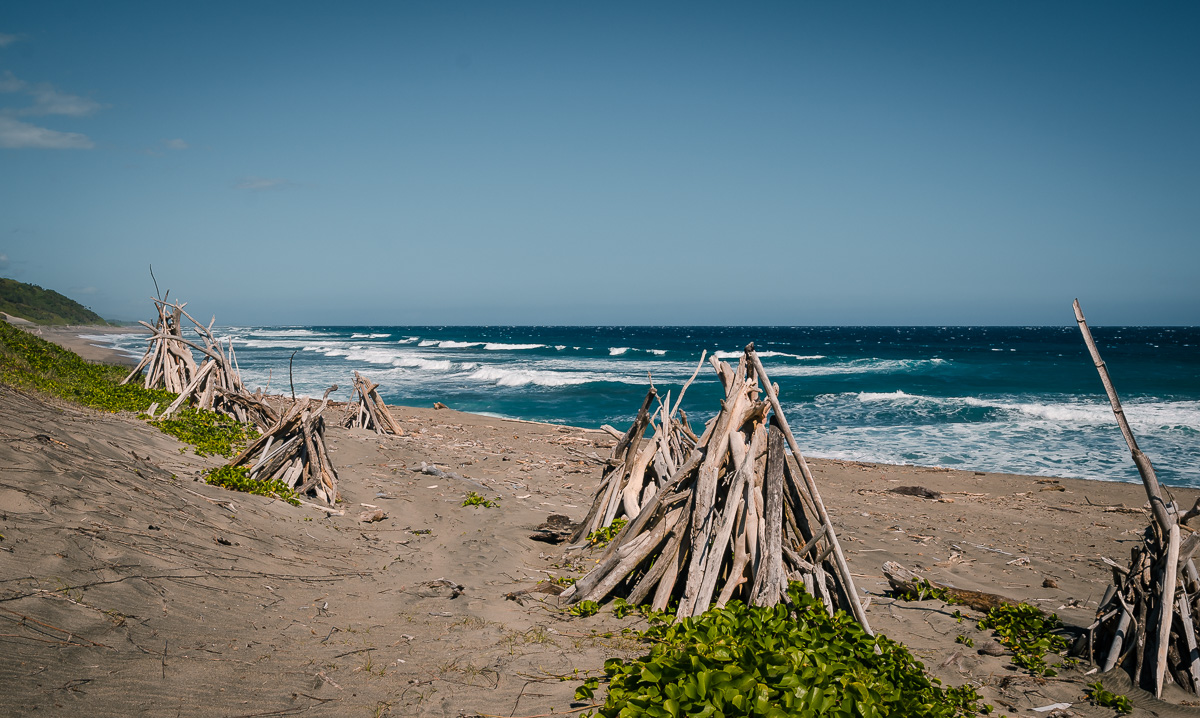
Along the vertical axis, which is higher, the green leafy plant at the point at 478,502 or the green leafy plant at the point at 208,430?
the green leafy plant at the point at 208,430

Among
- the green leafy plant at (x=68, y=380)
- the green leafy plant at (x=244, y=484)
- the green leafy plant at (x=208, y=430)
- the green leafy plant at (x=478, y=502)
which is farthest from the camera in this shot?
the green leafy plant at (x=68, y=380)

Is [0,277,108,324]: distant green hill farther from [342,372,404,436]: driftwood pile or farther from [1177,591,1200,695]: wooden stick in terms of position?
[1177,591,1200,695]: wooden stick

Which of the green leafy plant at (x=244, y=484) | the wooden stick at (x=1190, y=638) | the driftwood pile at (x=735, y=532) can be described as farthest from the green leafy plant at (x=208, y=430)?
the wooden stick at (x=1190, y=638)

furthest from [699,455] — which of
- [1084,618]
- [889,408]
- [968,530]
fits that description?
[889,408]

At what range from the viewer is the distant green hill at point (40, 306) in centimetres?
5250

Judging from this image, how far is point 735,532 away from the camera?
4512 mm

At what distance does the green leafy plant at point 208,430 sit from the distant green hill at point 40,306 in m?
53.3

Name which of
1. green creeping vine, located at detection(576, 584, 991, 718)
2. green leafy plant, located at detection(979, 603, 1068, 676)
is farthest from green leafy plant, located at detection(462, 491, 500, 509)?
green leafy plant, located at detection(979, 603, 1068, 676)

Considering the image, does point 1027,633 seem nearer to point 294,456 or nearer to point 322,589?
point 322,589

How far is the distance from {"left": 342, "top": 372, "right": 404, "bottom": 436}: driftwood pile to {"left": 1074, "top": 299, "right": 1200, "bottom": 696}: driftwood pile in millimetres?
12225

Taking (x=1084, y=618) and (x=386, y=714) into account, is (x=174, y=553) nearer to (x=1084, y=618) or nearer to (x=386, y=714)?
(x=386, y=714)

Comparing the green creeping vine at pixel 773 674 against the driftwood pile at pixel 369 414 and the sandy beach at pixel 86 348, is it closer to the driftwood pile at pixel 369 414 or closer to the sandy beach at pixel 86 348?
the driftwood pile at pixel 369 414

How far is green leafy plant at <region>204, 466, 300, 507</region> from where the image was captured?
6730mm

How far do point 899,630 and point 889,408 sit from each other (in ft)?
66.2
